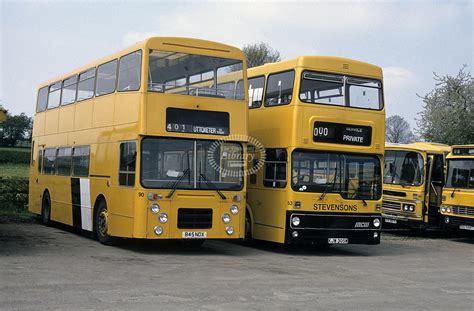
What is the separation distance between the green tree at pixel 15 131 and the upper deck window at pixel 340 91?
2851 centimetres

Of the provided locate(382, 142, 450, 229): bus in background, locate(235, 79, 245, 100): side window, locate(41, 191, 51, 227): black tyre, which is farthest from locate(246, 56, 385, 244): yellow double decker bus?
locate(382, 142, 450, 229): bus in background

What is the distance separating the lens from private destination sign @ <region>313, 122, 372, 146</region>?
54.6 feet

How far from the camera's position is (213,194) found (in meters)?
15.6

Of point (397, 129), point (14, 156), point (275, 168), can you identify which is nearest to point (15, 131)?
point (14, 156)

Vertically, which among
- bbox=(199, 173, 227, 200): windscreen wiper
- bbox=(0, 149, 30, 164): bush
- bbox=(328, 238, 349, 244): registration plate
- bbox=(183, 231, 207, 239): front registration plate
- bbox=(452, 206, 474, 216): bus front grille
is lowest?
bbox=(328, 238, 349, 244): registration plate

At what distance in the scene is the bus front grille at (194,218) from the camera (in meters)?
15.3

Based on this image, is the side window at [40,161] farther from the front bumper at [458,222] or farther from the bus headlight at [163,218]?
the front bumper at [458,222]

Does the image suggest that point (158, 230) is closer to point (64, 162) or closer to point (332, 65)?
point (332, 65)

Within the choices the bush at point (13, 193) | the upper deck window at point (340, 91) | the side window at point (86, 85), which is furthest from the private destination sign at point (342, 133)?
the bush at point (13, 193)

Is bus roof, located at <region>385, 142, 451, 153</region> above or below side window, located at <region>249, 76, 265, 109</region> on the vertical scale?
below

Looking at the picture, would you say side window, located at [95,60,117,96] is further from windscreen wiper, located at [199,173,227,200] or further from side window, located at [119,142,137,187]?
windscreen wiper, located at [199,173,227,200]

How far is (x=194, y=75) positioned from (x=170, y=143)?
1656 millimetres

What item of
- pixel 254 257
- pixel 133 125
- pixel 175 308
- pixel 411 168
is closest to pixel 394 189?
pixel 411 168

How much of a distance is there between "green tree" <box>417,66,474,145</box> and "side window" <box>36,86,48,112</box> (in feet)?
81.5
